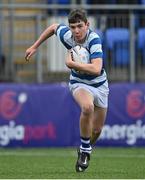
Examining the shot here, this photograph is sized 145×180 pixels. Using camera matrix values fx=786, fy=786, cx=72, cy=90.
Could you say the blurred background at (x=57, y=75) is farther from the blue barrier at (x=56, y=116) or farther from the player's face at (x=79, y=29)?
the player's face at (x=79, y=29)

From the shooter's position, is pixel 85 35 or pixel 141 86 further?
pixel 141 86

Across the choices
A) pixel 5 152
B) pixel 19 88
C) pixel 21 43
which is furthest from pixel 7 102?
pixel 21 43

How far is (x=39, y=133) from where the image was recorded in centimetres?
1595

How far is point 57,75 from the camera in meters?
18.2

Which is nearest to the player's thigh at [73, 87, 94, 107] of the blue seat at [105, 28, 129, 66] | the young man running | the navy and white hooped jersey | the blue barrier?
the young man running

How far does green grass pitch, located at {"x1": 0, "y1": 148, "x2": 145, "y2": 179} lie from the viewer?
9906 mm

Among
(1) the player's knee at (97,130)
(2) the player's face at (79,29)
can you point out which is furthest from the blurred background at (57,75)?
(2) the player's face at (79,29)

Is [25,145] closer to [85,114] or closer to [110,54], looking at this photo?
[110,54]

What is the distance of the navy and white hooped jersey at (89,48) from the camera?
33.0 feet

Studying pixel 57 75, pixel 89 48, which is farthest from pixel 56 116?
pixel 89 48

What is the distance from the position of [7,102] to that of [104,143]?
7.09 feet

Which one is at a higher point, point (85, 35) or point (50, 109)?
point (85, 35)

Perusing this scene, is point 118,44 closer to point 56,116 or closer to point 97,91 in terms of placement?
point 56,116

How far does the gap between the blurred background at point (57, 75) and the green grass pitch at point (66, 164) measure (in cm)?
44
